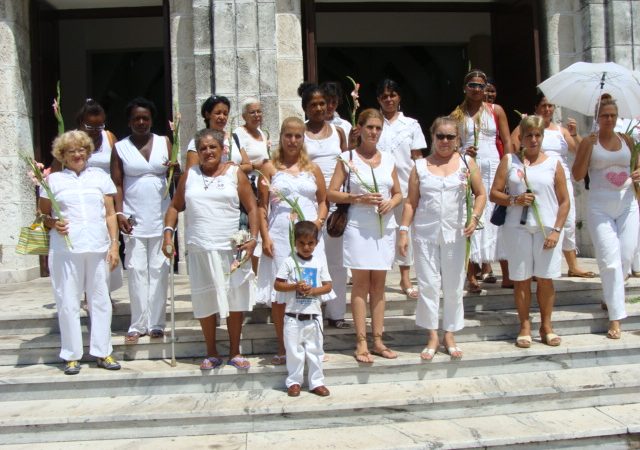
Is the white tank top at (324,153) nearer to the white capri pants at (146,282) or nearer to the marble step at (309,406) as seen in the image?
the white capri pants at (146,282)

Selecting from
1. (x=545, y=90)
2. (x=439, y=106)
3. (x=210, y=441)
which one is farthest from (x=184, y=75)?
(x=439, y=106)

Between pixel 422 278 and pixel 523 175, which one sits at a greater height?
pixel 523 175

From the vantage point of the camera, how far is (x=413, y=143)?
6.11 metres

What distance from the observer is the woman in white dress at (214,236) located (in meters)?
4.98

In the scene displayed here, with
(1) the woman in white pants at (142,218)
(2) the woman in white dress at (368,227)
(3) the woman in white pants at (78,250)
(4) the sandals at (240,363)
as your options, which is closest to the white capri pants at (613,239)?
(2) the woman in white dress at (368,227)

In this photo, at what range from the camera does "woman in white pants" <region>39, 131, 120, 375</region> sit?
16.6ft

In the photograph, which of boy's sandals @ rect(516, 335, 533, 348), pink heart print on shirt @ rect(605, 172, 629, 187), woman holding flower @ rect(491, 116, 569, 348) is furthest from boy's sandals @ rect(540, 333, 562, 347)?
pink heart print on shirt @ rect(605, 172, 629, 187)

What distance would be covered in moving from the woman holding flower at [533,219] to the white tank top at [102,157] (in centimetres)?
316

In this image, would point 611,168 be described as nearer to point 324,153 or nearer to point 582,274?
point 582,274

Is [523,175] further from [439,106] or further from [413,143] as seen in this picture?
[439,106]

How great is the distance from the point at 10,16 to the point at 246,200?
4825mm

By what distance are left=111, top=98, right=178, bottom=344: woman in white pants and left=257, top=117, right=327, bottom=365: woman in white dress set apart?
2.87 ft

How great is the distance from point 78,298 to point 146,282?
1.84ft

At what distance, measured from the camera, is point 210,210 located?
4984 mm
